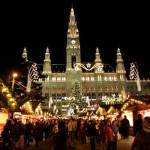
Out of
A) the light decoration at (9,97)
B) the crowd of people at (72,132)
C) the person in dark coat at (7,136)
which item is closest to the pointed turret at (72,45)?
the light decoration at (9,97)

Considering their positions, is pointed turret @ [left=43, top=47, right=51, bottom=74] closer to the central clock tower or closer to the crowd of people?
the central clock tower

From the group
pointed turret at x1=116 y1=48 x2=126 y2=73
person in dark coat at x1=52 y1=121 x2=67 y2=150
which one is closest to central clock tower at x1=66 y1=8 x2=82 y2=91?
pointed turret at x1=116 y1=48 x2=126 y2=73

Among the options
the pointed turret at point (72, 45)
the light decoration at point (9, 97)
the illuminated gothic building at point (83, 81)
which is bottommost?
the light decoration at point (9, 97)

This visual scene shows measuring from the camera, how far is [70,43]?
334 ft

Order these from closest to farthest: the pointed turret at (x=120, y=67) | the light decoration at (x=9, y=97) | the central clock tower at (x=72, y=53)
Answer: the light decoration at (x=9, y=97) → the central clock tower at (x=72, y=53) → the pointed turret at (x=120, y=67)

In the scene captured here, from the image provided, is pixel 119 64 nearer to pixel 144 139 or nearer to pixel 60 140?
pixel 60 140

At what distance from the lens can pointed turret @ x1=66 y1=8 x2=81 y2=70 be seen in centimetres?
9914

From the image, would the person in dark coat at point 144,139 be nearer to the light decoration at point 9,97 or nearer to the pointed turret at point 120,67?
the light decoration at point 9,97

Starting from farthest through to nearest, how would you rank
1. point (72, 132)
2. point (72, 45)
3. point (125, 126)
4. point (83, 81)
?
point (72, 45)
point (83, 81)
point (72, 132)
point (125, 126)

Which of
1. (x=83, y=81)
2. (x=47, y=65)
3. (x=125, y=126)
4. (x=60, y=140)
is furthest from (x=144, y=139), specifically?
(x=47, y=65)

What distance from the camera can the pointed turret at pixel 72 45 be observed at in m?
99.1

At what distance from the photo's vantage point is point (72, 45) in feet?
333

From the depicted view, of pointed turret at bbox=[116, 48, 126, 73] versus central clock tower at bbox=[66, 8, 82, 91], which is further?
pointed turret at bbox=[116, 48, 126, 73]

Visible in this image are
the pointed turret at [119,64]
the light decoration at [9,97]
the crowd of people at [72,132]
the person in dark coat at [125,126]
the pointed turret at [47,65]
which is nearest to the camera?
the crowd of people at [72,132]
